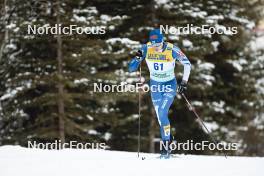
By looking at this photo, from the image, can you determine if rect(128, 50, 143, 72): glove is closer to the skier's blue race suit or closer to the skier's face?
the skier's blue race suit

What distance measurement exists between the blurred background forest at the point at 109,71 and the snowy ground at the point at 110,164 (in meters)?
6.21

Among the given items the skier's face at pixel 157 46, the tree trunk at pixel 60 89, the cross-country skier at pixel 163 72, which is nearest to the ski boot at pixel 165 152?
the cross-country skier at pixel 163 72

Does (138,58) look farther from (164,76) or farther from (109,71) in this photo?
(109,71)

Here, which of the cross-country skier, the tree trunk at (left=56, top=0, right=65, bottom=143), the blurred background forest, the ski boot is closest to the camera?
the ski boot

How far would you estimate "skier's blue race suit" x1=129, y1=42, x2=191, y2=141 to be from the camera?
30.4ft

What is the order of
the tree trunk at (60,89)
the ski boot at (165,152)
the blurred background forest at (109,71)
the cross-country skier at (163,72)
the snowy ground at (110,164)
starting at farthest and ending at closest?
the blurred background forest at (109,71) → the tree trunk at (60,89) → the cross-country skier at (163,72) → the ski boot at (165,152) → the snowy ground at (110,164)

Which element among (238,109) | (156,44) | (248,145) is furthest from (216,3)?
(248,145)

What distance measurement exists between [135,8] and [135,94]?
4444 mm

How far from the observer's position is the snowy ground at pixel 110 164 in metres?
7.51

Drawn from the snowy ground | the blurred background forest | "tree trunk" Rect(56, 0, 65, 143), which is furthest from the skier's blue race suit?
"tree trunk" Rect(56, 0, 65, 143)

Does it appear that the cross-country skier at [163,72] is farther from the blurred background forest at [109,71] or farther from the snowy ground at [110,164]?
the blurred background forest at [109,71]

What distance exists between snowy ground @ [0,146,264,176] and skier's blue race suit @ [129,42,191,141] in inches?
31.1

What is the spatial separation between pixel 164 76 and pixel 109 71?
8.55 meters

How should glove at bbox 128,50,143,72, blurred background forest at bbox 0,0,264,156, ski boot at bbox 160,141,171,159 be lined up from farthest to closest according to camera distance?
blurred background forest at bbox 0,0,264,156 < glove at bbox 128,50,143,72 < ski boot at bbox 160,141,171,159
